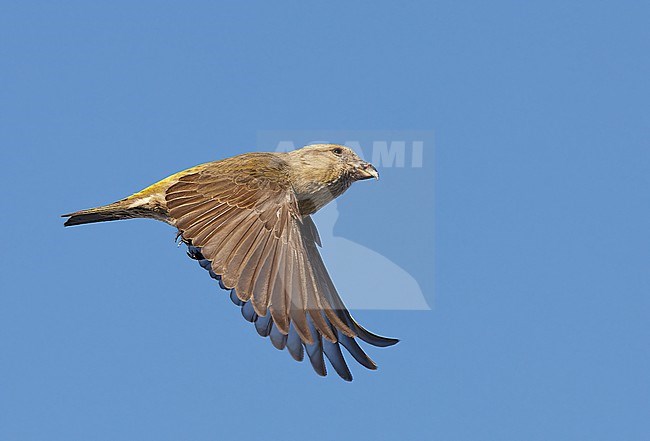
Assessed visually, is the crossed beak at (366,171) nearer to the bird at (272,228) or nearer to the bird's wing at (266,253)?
the bird at (272,228)

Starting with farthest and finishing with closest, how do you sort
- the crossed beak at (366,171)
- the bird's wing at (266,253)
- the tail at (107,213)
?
the tail at (107,213), the crossed beak at (366,171), the bird's wing at (266,253)

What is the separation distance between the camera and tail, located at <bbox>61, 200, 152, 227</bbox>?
37.8 ft

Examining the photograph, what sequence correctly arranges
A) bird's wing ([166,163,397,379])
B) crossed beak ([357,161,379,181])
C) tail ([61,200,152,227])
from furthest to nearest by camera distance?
tail ([61,200,152,227]) < crossed beak ([357,161,379,181]) < bird's wing ([166,163,397,379])

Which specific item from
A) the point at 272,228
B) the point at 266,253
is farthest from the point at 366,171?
the point at 266,253

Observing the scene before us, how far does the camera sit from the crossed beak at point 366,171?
1093cm

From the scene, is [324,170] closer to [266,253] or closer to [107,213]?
[266,253]

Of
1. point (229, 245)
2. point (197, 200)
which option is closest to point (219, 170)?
point (197, 200)

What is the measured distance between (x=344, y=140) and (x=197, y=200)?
4.89ft

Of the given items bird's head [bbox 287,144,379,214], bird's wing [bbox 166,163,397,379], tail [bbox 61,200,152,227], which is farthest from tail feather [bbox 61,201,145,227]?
bird's head [bbox 287,144,379,214]

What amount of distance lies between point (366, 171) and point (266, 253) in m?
1.70

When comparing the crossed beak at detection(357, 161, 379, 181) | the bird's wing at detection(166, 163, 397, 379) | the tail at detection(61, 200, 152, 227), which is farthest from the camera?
the tail at detection(61, 200, 152, 227)

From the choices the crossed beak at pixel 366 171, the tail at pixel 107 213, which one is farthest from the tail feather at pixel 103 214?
the crossed beak at pixel 366 171

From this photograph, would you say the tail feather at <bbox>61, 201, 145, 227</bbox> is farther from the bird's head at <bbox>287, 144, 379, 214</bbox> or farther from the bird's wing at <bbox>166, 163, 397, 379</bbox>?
the bird's head at <bbox>287, 144, 379, 214</bbox>

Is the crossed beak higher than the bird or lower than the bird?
higher
